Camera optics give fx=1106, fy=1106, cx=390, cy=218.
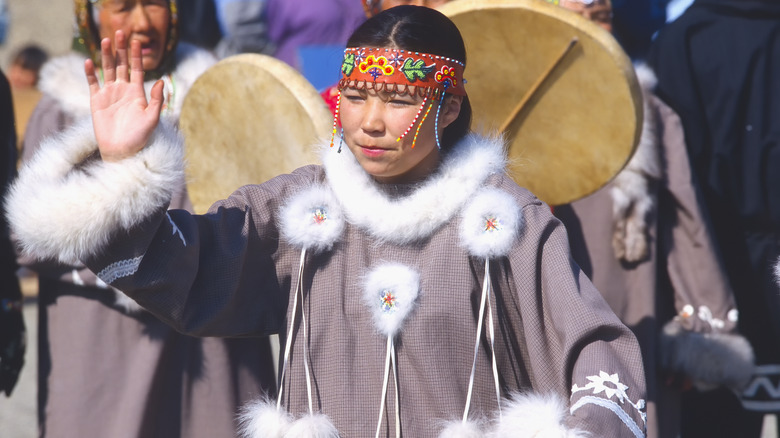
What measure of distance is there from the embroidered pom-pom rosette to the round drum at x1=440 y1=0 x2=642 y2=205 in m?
0.51

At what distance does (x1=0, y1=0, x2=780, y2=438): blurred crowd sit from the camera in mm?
3717

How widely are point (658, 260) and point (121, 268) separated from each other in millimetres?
2250

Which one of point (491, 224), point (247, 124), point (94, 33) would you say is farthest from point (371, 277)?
point (94, 33)

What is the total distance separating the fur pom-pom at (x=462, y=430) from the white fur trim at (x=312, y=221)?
0.52m

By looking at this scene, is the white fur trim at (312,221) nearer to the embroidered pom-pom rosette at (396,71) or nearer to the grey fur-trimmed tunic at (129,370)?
the embroidered pom-pom rosette at (396,71)

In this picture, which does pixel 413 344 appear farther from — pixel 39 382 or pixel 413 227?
pixel 39 382

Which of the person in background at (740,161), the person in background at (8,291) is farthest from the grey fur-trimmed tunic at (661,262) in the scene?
the person in background at (8,291)

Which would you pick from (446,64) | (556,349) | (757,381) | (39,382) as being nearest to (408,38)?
(446,64)

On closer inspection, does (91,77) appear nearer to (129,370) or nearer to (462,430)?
(462,430)

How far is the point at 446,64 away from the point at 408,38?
0.37ft

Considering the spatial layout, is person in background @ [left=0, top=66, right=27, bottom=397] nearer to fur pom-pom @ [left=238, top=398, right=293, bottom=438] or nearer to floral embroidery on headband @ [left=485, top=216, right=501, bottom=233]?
fur pom-pom @ [left=238, top=398, right=293, bottom=438]

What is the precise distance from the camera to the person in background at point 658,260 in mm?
3832

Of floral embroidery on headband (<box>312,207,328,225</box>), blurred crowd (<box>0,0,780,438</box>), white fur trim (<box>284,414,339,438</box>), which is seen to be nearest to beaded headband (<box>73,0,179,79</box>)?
blurred crowd (<box>0,0,780,438</box>)

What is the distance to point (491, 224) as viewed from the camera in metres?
2.53
